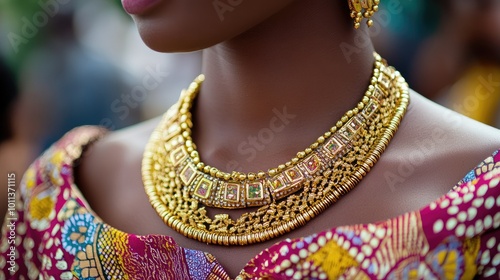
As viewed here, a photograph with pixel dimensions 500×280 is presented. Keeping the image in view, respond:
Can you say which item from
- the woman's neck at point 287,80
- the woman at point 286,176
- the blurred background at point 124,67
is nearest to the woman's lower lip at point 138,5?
the woman at point 286,176

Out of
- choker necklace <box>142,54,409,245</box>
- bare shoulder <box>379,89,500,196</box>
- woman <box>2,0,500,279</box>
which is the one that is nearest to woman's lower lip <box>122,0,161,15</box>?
woman <box>2,0,500,279</box>

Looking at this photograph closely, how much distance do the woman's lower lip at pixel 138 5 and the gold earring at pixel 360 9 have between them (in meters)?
0.33

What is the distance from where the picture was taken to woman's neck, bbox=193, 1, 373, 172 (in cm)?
127

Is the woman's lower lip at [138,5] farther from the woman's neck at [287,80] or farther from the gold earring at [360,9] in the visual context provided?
the gold earring at [360,9]

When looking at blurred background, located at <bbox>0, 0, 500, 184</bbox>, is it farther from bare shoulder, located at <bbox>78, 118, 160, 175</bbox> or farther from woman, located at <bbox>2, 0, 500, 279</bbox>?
woman, located at <bbox>2, 0, 500, 279</bbox>

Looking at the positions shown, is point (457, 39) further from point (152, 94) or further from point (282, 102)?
point (282, 102)

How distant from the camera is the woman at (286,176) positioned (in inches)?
43.4

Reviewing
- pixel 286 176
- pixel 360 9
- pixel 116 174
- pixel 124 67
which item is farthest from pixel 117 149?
pixel 124 67

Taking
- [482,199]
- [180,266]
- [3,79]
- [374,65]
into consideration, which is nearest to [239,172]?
[180,266]

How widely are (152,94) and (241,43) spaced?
1.76m

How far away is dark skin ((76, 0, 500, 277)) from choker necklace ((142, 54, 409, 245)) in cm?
2

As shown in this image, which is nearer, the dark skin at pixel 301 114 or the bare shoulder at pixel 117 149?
the dark skin at pixel 301 114

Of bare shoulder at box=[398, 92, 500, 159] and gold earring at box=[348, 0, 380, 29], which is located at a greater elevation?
gold earring at box=[348, 0, 380, 29]

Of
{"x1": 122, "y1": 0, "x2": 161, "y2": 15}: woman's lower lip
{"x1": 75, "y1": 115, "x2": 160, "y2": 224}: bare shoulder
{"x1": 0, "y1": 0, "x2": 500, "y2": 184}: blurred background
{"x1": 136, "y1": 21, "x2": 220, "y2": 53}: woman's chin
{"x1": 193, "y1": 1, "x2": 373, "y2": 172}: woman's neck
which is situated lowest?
{"x1": 0, "y1": 0, "x2": 500, "y2": 184}: blurred background
